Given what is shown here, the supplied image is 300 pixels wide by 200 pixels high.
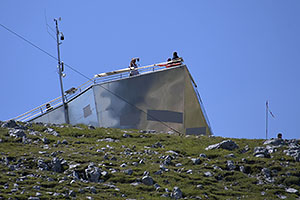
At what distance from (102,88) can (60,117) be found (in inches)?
169

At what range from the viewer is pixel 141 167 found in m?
29.5

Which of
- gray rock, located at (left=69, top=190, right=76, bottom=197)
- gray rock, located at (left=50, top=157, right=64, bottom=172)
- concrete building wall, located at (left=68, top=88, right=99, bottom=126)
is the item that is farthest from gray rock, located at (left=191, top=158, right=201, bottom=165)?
concrete building wall, located at (left=68, top=88, right=99, bottom=126)

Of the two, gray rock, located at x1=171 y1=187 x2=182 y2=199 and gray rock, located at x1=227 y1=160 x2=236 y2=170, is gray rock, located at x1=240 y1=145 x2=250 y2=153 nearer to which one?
gray rock, located at x1=227 y1=160 x2=236 y2=170

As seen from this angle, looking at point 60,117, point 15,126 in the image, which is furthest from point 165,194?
point 60,117

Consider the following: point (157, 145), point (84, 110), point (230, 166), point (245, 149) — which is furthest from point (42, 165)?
point (84, 110)

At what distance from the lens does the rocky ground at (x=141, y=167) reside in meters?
25.7

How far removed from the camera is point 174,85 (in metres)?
46.7

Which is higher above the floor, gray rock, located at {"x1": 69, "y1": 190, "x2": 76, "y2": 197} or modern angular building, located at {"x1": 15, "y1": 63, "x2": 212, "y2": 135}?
modern angular building, located at {"x1": 15, "y1": 63, "x2": 212, "y2": 135}

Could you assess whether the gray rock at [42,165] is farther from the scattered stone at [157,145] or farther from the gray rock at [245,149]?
the gray rock at [245,149]

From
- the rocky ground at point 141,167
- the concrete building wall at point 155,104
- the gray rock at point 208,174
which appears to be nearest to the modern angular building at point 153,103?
the concrete building wall at point 155,104

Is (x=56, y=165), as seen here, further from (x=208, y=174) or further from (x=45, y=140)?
(x=208, y=174)

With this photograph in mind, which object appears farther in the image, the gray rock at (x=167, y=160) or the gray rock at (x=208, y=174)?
the gray rock at (x=167, y=160)

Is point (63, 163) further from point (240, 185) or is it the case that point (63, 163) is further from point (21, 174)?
point (240, 185)

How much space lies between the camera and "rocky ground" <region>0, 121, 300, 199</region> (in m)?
25.7
